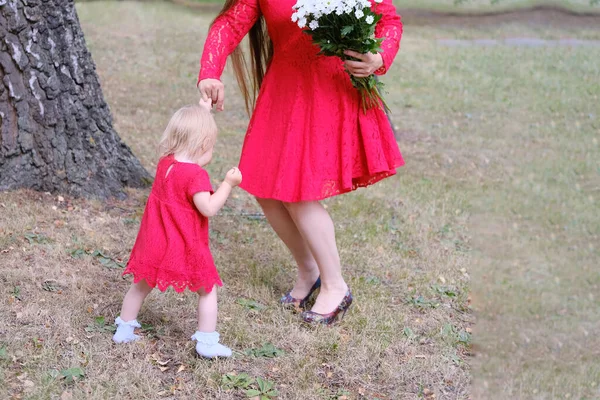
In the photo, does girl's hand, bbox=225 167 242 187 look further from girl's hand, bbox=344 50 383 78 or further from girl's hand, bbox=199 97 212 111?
girl's hand, bbox=344 50 383 78

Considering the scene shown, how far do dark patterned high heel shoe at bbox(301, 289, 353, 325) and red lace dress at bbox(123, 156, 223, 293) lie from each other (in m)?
0.64

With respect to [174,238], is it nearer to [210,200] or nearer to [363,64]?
[210,200]

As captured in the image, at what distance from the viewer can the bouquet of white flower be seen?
288cm

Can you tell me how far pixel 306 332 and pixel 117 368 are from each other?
85cm

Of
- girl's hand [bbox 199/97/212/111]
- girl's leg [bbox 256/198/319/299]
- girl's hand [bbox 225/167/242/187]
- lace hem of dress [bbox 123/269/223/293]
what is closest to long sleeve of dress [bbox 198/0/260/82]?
girl's hand [bbox 199/97/212/111]

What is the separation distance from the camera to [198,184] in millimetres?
2812

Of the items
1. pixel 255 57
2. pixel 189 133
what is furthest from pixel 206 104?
pixel 255 57

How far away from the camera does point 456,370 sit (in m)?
3.11

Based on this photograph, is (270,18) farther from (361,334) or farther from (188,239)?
(361,334)

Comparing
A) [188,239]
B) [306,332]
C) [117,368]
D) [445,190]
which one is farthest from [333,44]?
[445,190]

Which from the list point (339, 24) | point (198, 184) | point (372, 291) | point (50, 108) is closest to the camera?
point (198, 184)

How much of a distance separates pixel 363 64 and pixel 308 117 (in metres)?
0.33

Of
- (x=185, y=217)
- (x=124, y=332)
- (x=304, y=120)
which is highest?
(x=304, y=120)

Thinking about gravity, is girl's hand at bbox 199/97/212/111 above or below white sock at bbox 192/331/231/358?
above
